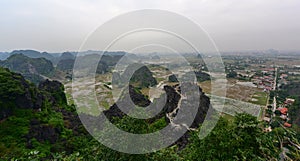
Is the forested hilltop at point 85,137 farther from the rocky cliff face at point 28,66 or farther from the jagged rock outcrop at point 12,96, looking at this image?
the rocky cliff face at point 28,66

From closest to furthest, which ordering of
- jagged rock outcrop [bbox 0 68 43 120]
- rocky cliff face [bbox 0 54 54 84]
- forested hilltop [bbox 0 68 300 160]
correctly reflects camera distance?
forested hilltop [bbox 0 68 300 160]
jagged rock outcrop [bbox 0 68 43 120]
rocky cliff face [bbox 0 54 54 84]

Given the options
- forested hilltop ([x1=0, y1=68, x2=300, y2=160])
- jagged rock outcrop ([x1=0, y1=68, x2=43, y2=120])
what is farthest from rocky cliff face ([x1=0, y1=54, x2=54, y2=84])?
jagged rock outcrop ([x1=0, y1=68, x2=43, y2=120])

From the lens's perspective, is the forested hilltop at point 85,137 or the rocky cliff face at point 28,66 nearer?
the forested hilltop at point 85,137

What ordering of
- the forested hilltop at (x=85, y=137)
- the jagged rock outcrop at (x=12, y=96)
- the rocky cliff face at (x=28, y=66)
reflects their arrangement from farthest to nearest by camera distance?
the rocky cliff face at (x=28, y=66)
the jagged rock outcrop at (x=12, y=96)
the forested hilltop at (x=85, y=137)

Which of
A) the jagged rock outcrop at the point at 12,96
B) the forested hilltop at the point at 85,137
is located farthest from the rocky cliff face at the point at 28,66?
the jagged rock outcrop at the point at 12,96

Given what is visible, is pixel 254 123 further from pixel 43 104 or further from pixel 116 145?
pixel 43 104

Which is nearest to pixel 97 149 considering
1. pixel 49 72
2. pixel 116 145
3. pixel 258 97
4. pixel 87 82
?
pixel 116 145

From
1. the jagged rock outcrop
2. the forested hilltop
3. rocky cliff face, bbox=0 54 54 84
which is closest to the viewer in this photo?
the forested hilltop

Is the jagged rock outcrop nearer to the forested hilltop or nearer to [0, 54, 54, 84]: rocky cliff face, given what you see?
the forested hilltop

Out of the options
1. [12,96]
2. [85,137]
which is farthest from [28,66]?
[85,137]
